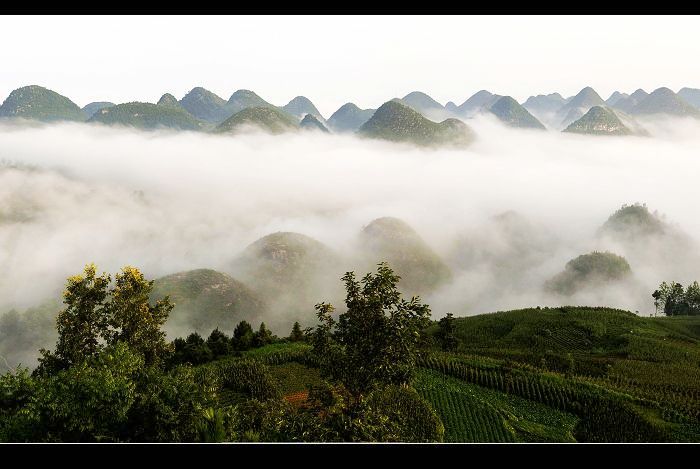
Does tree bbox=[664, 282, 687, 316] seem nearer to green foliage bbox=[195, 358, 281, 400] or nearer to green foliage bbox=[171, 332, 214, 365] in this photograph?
green foliage bbox=[195, 358, 281, 400]

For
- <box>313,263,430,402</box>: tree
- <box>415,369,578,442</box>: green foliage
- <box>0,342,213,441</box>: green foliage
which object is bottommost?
<box>415,369,578,442</box>: green foliage

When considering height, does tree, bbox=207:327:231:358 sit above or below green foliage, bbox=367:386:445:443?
above

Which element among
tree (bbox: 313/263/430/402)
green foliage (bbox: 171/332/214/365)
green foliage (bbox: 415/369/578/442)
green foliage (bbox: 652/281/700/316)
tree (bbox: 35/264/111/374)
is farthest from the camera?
green foliage (bbox: 652/281/700/316)

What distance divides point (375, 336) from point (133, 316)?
21049mm

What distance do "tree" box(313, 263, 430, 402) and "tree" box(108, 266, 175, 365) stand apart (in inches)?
723

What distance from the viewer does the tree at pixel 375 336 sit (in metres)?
16.6

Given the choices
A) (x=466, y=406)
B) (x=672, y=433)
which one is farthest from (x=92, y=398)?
(x=672, y=433)

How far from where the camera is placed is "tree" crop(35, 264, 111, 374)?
28406 mm

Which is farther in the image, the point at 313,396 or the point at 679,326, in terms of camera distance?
the point at 679,326

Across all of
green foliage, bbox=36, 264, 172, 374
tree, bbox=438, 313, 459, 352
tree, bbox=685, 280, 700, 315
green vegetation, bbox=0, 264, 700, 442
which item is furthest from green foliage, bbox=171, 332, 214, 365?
tree, bbox=685, 280, 700, 315

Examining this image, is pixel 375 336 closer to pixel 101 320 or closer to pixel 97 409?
pixel 97 409
